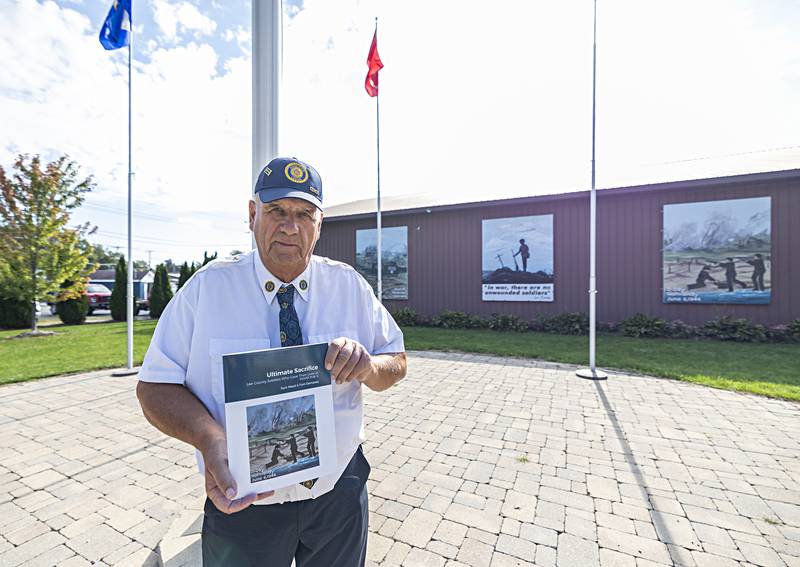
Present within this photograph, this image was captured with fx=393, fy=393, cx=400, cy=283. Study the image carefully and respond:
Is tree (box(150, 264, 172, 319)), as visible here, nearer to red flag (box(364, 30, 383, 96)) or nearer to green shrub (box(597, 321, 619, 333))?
red flag (box(364, 30, 383, 96))

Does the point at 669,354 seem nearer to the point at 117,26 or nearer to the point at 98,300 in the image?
the point at 117,26

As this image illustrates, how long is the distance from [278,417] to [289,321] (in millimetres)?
370

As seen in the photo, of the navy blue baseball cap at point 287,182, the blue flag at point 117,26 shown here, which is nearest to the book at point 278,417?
the navy blue baseball cap at point 287,182

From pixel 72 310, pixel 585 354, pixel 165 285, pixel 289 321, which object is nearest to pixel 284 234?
pixel 289 321

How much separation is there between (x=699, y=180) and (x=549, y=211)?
3.71 metres

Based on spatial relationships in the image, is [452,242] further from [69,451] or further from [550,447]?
[69,451]

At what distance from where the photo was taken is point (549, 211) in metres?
12.1

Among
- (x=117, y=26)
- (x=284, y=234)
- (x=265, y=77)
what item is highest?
(x=117, y=26)

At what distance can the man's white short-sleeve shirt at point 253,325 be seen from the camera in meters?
1.27

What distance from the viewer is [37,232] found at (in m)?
12.5

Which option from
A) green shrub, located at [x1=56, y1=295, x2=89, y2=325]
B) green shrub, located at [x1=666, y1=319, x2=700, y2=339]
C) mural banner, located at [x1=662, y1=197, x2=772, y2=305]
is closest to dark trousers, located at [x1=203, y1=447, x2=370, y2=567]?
green shrub, located at [x1=666, y1=319, x2=700, y2=339]

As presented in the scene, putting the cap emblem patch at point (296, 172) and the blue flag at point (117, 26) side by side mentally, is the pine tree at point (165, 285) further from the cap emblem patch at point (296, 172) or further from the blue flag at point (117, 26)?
the cap emblem patch at point (296, 172)

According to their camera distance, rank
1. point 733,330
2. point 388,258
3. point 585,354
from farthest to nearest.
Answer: point 388,258 → point 733,330 → point 585,354

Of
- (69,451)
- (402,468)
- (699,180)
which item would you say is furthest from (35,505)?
(699,180)
